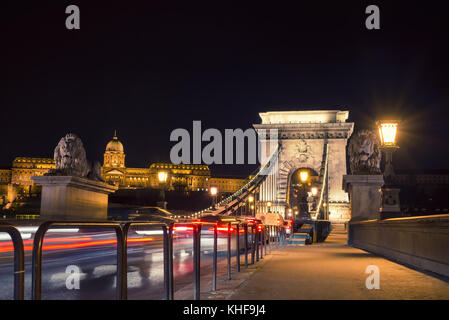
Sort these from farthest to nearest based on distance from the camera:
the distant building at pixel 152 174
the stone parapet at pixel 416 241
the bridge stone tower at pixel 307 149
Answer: the distant building at pixel 152 174 < the bridge stone tower at pixel 307 149 < the stone parapet at pixel 416 241

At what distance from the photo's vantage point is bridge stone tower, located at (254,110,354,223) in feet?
203

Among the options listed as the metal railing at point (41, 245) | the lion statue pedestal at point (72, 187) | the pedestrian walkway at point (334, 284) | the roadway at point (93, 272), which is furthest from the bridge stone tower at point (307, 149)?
the metal railing at point (41, 245)

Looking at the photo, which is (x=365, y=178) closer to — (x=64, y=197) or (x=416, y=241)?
(x=416, y=241)

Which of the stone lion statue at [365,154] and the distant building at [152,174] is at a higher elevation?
the distant building at [152,174]

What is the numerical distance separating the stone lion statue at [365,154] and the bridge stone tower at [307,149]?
42417mm

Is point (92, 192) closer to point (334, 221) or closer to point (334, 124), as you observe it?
point (334, 221)

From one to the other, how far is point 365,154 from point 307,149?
144 feet

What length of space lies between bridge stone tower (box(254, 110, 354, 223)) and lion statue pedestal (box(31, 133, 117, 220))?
42.2 metres

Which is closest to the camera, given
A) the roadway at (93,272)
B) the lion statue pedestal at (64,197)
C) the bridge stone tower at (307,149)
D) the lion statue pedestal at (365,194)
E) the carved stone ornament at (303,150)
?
the roadway at (93,272)

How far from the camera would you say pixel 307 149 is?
62.8 m

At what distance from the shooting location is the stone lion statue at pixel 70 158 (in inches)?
739

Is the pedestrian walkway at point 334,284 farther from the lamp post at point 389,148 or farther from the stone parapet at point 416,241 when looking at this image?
the lamp post at point 389,148

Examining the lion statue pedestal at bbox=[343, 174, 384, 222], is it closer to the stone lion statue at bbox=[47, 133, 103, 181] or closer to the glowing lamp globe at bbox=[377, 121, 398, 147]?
the glowing lamp globe at bbox=[377, 121, 398, 147]

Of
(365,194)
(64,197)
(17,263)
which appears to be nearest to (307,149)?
(365,194)
